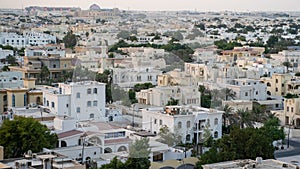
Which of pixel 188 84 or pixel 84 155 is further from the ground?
pixel 188 84

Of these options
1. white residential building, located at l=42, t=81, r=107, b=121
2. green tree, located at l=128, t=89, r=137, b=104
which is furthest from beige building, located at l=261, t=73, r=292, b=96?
white residential building, located at l=42, t=81, r=107, b=121

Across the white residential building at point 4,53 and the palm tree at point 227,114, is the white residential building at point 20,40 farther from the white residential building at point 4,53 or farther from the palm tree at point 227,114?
the palm tree at point 227,114

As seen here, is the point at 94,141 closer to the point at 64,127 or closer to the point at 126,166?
the point at 64,127

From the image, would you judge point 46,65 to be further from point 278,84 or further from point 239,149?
point 239,149

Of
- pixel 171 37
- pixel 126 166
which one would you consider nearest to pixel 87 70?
pixel 126 166

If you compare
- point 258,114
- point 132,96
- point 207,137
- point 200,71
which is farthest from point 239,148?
point 200,71
